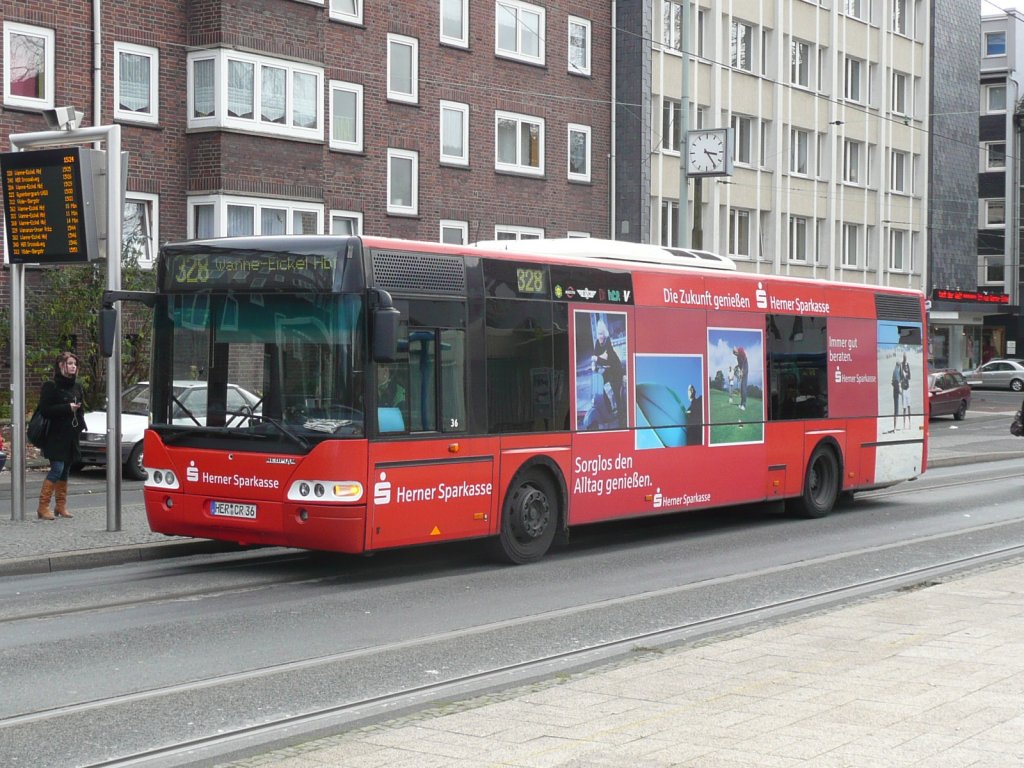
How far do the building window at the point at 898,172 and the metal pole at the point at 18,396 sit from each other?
47889 mm

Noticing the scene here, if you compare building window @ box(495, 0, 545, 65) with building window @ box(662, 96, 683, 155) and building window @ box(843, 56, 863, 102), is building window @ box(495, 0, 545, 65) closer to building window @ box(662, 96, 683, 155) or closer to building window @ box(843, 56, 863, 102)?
building window @ box(662, 96, 683, 155)

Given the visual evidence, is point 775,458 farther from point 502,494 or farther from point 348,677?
point 348,677

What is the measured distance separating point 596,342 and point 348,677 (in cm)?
666

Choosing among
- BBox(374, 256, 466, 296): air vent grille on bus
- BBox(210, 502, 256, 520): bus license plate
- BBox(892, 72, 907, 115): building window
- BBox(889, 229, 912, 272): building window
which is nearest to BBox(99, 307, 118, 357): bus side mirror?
BBox(210, 502, 256, 520): bus license plate

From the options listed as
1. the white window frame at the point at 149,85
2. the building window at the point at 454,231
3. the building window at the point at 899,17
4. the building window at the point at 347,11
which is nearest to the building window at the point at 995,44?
the building window at the point at 899,17

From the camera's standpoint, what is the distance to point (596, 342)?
1460 centimetres

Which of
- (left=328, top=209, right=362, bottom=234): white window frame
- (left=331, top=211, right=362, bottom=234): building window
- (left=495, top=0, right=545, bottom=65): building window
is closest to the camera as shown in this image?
(left=328, top=209, right=362, bottom=234): white window frame


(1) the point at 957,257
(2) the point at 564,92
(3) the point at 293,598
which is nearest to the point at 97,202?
(3) the point at 293,598

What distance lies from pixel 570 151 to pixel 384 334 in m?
31.1

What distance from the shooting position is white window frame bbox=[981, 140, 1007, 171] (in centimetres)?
7888

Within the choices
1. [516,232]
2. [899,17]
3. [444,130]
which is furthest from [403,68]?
[899,17]

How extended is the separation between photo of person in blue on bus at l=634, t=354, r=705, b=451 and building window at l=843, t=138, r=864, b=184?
41996 millimetres

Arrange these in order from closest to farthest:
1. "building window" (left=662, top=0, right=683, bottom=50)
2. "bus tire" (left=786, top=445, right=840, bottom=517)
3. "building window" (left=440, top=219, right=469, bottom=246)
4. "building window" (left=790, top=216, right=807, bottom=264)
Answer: "bus tire" (left=786, top=445, right=840, bottom=517)
"building window" (left=440, top=219, right=469, bottom=246)
"building window" (left=662, top=0, right=683, bottom=50)
"building window" (left=790, top=216, right=807, bottom=264)

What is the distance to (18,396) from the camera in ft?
52.5
